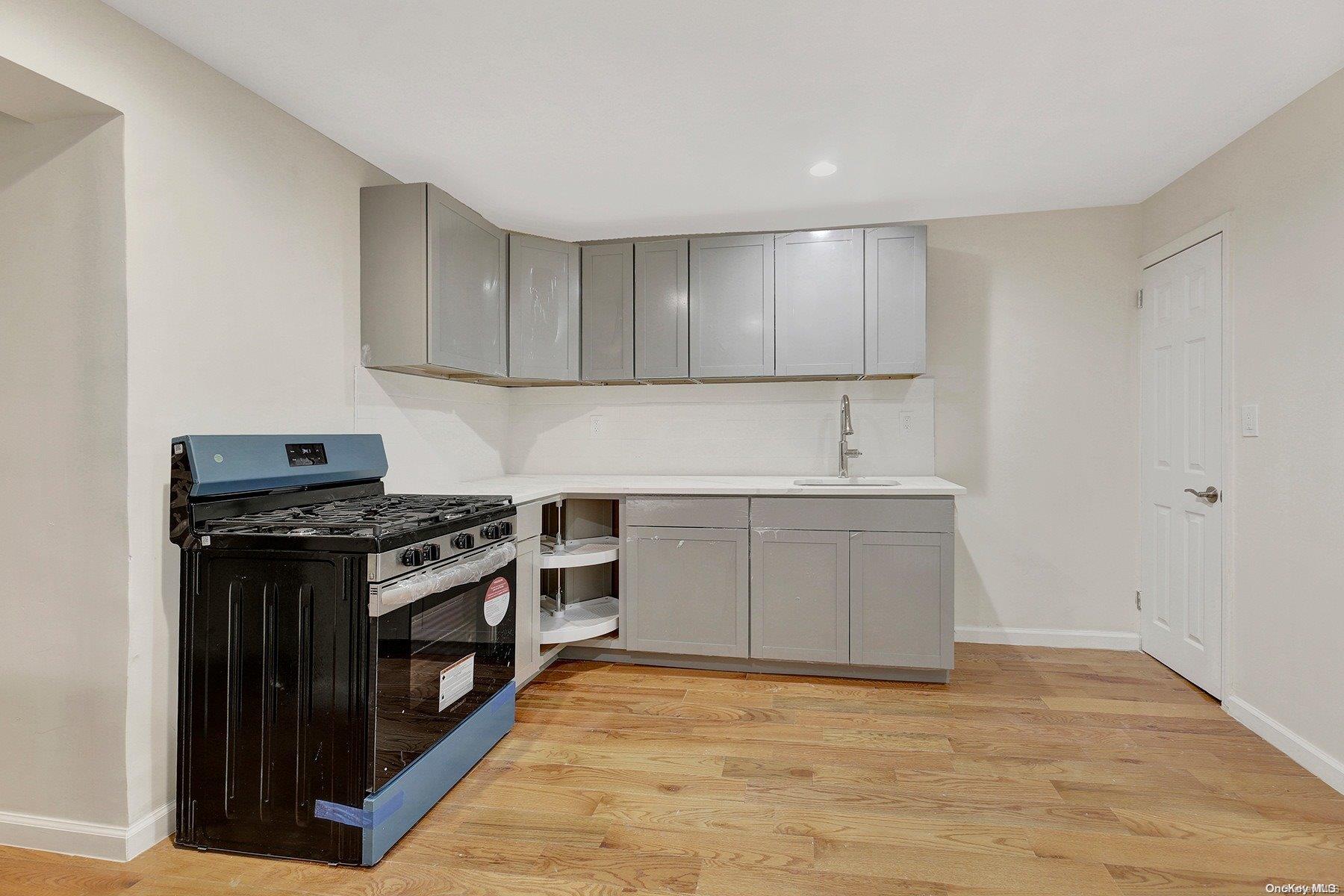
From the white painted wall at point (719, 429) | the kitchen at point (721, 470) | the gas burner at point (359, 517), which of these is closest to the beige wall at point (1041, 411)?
the kitchen at point (721, 470)

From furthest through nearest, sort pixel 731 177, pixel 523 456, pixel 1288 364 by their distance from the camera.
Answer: pixel 523 456 < pixel 731 177 < pixel 1288 364

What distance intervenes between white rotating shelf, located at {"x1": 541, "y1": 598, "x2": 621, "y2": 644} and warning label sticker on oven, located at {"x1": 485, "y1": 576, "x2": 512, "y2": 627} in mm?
734

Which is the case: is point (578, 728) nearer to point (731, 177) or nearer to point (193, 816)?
point (193, 816)

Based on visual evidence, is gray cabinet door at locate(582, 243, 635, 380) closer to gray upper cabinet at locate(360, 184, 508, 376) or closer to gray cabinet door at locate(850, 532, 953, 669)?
gray upper cabinet at locate(360, 184, 508, 376)

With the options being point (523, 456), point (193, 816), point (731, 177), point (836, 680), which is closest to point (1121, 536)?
point (836, 680)

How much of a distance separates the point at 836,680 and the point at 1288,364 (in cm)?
217

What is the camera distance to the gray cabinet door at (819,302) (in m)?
3.42

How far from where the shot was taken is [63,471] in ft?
6.05

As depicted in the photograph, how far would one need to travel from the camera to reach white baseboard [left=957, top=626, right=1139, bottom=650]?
352 centimetres

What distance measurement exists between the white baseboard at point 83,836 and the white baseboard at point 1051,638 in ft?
11.7

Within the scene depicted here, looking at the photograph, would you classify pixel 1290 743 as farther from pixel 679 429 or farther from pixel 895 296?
pixel 679 429

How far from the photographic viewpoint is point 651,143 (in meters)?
2.66

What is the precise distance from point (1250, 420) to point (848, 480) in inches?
66.2

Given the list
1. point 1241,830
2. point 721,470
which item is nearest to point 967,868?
point 1241,830
